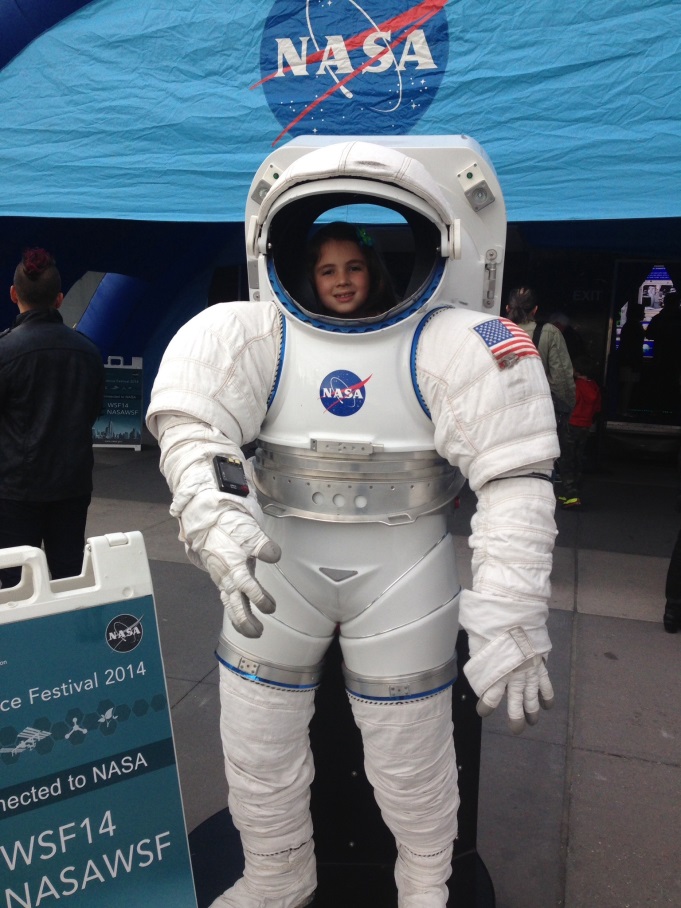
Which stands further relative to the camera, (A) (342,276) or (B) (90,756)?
(A) (342,276)

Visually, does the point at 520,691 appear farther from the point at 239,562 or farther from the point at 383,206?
the point at 383,206

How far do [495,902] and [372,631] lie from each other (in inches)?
36.5

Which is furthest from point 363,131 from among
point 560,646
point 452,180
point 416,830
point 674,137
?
point 416,830

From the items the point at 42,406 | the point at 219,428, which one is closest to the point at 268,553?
the point at 219,428

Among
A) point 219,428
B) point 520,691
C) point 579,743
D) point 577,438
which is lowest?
point 579,743

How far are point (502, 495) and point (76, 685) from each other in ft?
Result: 3.09

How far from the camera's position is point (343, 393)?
168cm

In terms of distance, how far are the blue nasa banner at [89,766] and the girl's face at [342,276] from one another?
2.77 ft

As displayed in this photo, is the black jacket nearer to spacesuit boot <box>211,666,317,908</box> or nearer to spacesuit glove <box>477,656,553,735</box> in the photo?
spacesuit boot <box>211,666,317,908</box>

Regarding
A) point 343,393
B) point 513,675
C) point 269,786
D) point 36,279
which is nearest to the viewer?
point 513,675

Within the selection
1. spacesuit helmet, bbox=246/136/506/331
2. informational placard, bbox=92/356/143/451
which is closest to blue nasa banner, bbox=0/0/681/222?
spacesuit helmet, bbox=246/136/506/331

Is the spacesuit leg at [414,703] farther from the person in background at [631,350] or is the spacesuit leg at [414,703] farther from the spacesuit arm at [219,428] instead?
the person in background at [631,350]

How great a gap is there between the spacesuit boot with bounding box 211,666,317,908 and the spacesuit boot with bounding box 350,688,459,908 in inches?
6.5

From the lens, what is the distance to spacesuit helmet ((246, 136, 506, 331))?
1.63m
